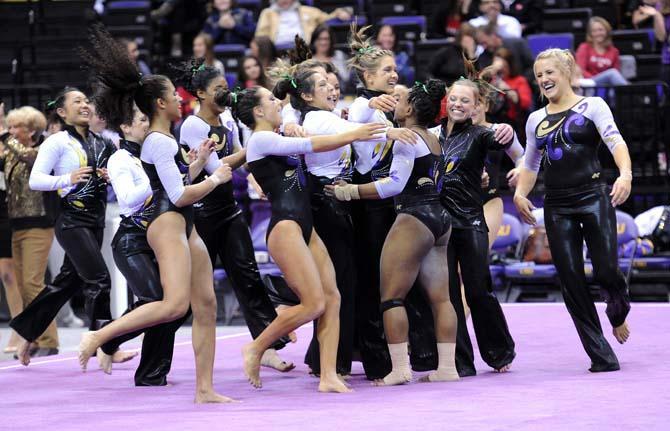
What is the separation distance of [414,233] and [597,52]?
6.21m

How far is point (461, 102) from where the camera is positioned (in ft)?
22.2

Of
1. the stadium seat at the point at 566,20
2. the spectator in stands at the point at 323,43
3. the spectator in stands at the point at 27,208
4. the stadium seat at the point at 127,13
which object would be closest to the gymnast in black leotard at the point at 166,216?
the spectator in stands at the point at 27,208

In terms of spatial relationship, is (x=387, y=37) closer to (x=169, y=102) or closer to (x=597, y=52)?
(x=597, y=52)

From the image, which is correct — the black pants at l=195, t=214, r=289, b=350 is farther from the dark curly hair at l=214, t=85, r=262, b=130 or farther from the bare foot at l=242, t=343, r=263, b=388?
the dark curly hair at l=214, t=85, r=262, b=130

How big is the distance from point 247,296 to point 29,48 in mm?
7616

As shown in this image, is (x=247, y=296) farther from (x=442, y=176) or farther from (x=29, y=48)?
(x=29, y=48)

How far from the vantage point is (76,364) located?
796cm

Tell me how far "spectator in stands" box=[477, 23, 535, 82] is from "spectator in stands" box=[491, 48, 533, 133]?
0.25 meters

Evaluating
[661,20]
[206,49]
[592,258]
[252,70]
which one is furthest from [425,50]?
[592,258]

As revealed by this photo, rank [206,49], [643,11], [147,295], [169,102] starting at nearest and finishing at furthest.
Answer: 1. [169,102]
2. [147,295]
3. [206,49]
4. [643,11]

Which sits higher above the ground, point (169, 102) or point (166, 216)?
point (169, 102)

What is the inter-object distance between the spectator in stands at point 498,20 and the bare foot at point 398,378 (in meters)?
6.39

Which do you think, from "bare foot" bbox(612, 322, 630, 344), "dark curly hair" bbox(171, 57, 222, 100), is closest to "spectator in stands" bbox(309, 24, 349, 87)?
"dark curly hair" bbox(171, 57, 222, 100)

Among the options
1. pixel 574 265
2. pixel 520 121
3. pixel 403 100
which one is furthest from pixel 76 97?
pixel 520 121
